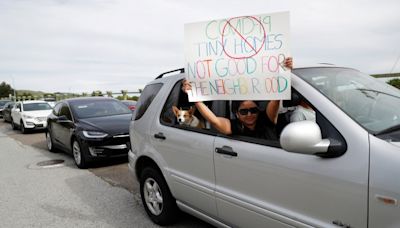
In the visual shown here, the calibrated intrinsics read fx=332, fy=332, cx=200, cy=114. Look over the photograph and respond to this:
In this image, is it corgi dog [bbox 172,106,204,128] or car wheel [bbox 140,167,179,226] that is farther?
car wheel [bbox 140,167,179,226]

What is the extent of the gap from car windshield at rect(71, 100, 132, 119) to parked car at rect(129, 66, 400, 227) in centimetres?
464

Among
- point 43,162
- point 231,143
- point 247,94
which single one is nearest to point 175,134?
point 231,143

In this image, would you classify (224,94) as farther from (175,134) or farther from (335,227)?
(335,227)

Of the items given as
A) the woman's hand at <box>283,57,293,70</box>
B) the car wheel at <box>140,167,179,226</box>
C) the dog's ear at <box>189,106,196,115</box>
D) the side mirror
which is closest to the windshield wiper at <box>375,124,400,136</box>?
the side mirror

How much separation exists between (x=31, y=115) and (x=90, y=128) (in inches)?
378

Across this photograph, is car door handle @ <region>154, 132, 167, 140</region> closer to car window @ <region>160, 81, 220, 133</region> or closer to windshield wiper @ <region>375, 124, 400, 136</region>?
car window @ <region>160, 81, 220, 133</region>

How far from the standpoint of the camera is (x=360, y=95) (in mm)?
2410

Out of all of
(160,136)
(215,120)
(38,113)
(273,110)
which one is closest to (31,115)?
(38,113)

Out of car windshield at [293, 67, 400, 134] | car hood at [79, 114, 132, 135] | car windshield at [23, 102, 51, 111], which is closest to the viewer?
car windshield at [293, 67, 400, 134]

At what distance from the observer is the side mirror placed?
192cm

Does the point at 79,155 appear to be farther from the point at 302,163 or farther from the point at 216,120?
the point at 302,163

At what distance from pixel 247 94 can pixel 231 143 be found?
42 centimetres

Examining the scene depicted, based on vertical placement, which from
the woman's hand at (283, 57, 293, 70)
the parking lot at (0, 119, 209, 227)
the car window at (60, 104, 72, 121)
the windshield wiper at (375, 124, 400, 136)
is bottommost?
the parking lot at (0, 119, 209, 227)

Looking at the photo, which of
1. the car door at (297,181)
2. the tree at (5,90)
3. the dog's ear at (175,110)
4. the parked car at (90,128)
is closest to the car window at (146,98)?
the dog's ear at (175,110)
